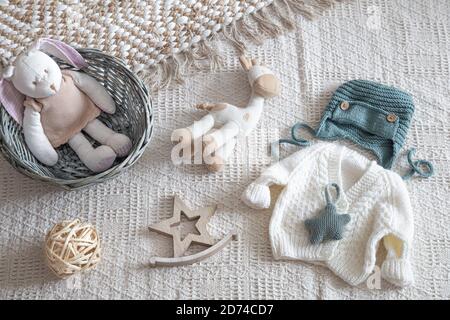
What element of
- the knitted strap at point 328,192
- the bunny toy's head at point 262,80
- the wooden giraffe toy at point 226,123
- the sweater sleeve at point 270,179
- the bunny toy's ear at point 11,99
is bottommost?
the knitted strap at point 328,192

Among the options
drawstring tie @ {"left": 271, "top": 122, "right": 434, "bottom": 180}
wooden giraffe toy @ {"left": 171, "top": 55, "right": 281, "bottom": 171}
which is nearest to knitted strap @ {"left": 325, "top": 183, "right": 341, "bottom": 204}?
drawstring tie @ {"left": 271, "top": 122, "right": 434, "bottom": 180}

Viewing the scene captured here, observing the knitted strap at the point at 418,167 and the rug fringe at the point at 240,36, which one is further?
the rug fringe at the point at 240,36

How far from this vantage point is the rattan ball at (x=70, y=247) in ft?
3.94

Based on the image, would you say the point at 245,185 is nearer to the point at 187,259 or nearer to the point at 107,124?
the point at 187,259

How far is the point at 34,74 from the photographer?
1.25m

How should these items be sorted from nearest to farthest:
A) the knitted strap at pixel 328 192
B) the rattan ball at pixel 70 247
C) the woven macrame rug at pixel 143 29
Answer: the rattan ball at pixel 70 247, the knitted strap at pixel 328 192, the woven macrame rug at pixel 143 29

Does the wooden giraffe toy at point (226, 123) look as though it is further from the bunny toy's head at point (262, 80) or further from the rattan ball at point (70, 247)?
the rattan ball at point (70, 247)

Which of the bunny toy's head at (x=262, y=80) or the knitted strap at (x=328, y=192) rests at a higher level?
the bunny toy's head at (x=262, y=80)

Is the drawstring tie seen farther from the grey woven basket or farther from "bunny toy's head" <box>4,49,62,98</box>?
"bunny toy's head" <box>4,49,62,98</box>

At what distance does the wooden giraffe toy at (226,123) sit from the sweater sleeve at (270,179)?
9cm

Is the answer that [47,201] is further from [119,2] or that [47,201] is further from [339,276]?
[339,276]

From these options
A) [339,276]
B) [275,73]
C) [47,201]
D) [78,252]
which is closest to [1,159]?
[47,201]

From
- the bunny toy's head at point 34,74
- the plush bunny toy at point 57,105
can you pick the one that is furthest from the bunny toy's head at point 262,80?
the bunny toy's head at point 34,74

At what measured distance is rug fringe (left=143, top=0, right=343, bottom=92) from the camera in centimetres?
148
